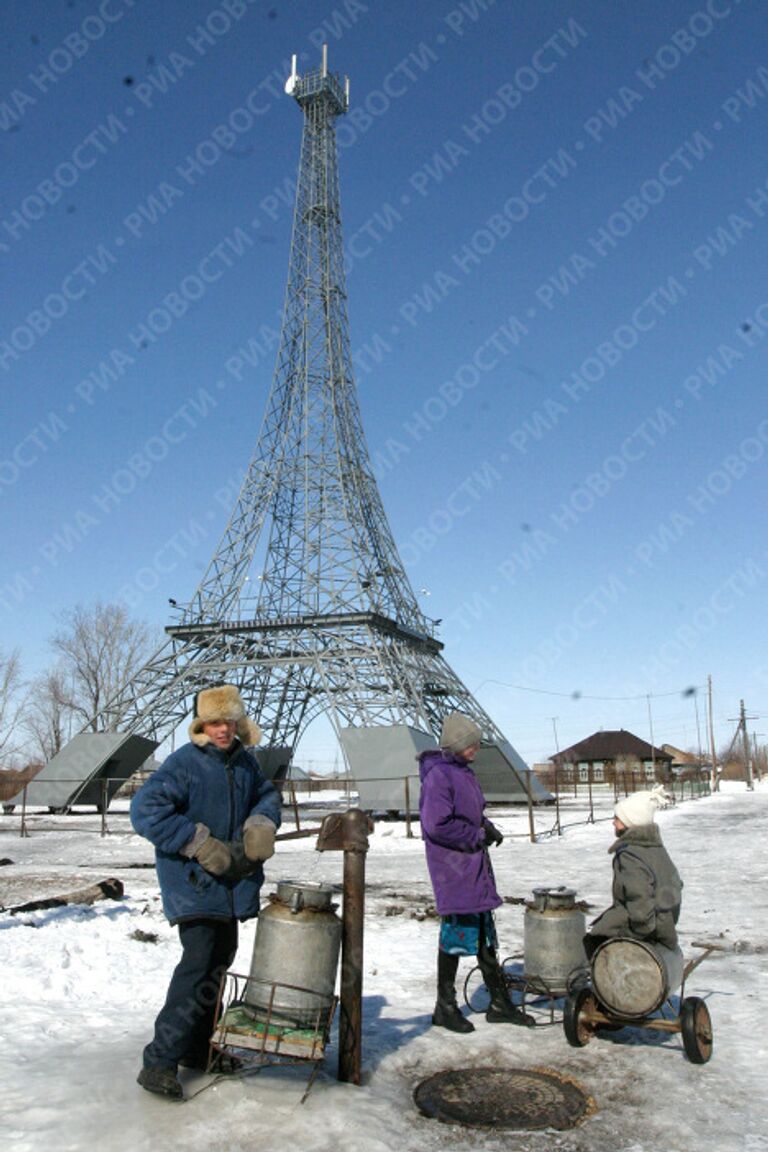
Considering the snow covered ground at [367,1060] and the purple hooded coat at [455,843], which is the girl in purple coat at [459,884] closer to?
the purple hooded coat at [455,843]

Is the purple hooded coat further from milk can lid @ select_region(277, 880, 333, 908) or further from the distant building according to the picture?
the distant building

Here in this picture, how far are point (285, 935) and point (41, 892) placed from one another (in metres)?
7.47

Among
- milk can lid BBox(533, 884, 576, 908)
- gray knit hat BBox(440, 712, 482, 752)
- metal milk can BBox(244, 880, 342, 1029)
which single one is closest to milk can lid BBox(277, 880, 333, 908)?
metal milk can BBox(244, 880, 342, 1029)

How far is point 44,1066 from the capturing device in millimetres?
4203

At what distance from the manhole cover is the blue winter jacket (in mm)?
1179

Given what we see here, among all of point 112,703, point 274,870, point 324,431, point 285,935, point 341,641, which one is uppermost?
point 324,431

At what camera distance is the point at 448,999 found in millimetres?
4977

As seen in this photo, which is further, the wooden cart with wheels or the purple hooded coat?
the purple hooded coat

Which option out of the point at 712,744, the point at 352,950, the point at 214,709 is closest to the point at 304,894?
the point at 352,950

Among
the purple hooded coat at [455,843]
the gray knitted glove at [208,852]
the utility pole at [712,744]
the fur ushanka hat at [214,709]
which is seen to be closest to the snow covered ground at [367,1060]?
the purple hooded coat at [455,843]

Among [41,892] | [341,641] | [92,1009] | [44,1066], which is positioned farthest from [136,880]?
[341,641]

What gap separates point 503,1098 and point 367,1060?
2.49 feet

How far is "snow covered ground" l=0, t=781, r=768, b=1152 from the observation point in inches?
138

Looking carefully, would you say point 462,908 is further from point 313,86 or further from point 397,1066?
point 313,86
